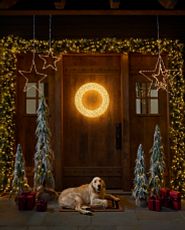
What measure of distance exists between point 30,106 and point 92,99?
1486mm

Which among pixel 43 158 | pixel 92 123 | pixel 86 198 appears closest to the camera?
pixel 86 198

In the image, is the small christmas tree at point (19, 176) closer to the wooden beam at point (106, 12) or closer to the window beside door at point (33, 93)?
the window beside door at point (33, 93)

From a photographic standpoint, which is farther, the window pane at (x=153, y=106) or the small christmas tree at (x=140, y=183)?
the window pane at (x=153, y=106)

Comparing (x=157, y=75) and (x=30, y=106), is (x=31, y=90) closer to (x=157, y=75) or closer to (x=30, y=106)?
(x=30, y=106)

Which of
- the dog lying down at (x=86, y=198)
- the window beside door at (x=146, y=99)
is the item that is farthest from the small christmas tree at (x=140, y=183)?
the window beside door at (x=146, y=99)

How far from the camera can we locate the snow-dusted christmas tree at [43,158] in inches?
275

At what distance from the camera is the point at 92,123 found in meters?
8.16

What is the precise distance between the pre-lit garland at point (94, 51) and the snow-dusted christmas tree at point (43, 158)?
3.45ft

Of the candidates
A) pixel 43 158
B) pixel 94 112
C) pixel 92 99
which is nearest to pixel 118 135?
pixel 94 112

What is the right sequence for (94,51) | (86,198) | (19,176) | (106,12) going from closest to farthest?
(86,198)
(19,176)
(106,12)
(94,51)

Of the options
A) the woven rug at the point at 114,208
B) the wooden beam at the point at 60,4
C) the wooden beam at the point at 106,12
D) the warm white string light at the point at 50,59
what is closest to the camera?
the woven rug at the point at 114,208

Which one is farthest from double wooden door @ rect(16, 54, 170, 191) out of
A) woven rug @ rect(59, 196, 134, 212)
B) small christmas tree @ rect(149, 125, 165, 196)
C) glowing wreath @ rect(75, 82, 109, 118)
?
small christmas tree @ rect(149, 125, 165, 196)

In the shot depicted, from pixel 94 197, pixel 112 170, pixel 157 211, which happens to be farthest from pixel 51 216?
pixel 112 170

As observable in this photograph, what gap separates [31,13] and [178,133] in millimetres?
4301
